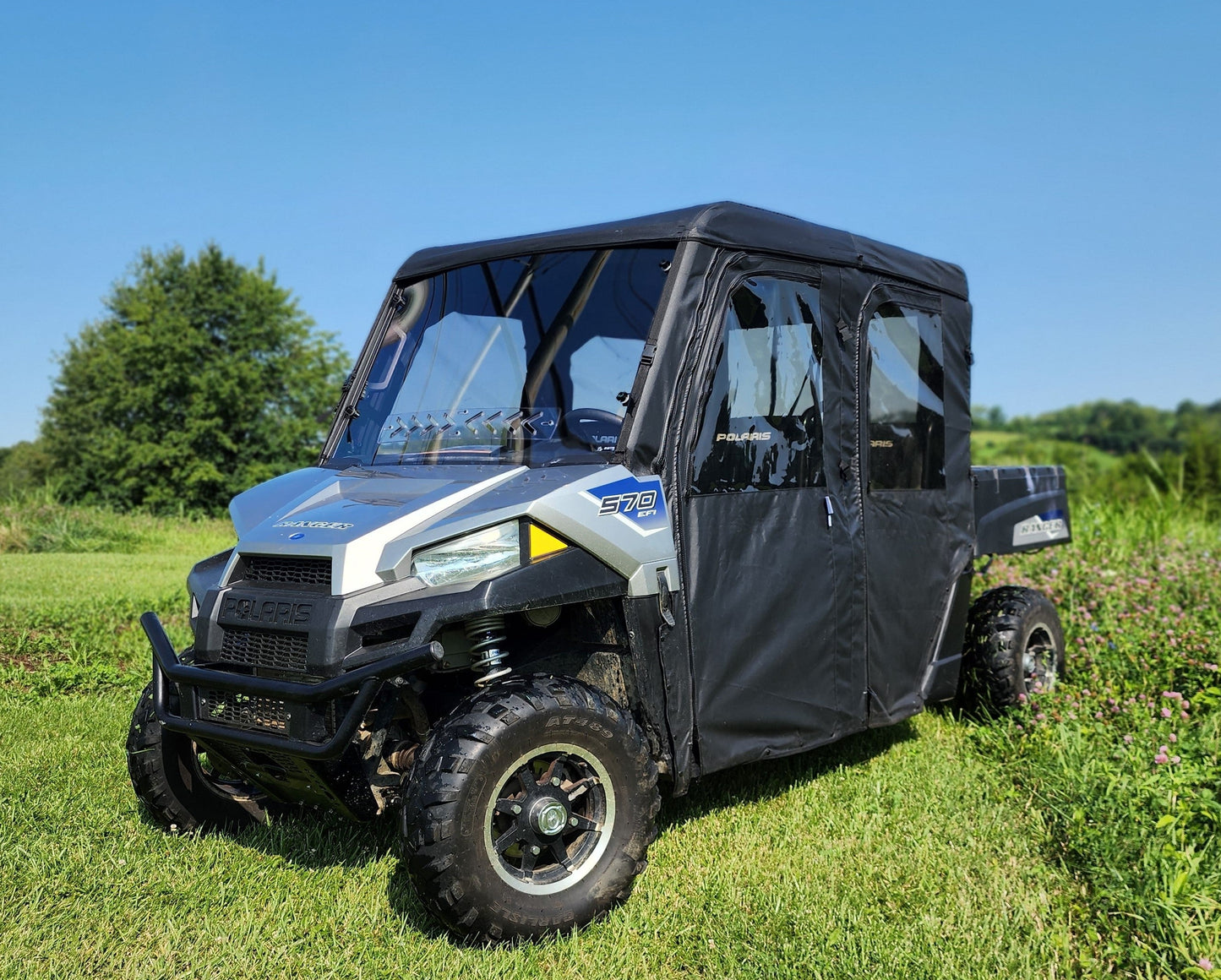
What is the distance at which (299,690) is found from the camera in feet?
11.0

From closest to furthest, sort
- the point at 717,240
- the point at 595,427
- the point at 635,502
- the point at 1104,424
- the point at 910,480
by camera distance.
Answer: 1. the point at 635,502
2. the point at 595,427
3. the point at 717,240
4. the point at 910,480
5. the point at 1104,424

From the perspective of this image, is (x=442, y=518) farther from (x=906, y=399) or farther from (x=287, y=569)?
(x=906, y=399)

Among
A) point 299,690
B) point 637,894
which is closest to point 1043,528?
point 637,894

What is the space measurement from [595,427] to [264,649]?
4.67ft

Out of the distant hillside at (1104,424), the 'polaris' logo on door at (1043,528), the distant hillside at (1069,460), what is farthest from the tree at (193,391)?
the distant hillside at (1104,424)

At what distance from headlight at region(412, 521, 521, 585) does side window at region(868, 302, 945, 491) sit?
2.11 meters

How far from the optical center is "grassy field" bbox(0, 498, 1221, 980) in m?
3.47

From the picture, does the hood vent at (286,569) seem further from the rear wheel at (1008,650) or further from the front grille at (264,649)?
the rear wheel at (1008,650)

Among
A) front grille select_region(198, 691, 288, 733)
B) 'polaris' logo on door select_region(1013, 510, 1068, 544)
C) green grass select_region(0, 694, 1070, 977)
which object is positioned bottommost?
green grass select_region(0, 694, 1070, 977)

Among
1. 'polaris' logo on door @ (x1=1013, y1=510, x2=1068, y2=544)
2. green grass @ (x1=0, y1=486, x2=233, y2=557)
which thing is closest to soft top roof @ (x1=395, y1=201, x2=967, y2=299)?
'polaris' logo on door @ (x1=1013, y1=510, x2=1068, y2=544)

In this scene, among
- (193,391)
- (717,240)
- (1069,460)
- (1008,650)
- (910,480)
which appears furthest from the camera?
(1069,460)

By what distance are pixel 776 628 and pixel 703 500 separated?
685 millimetres

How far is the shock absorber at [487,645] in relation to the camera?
3721 millimetres

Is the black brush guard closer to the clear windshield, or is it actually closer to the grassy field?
the grassy field
